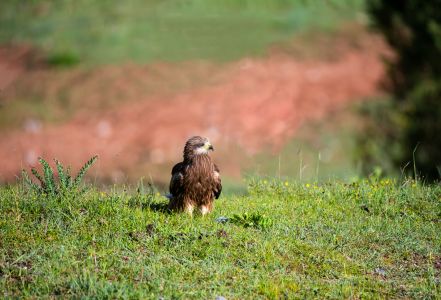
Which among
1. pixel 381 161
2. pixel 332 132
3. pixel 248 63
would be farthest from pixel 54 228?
pixel 248 63

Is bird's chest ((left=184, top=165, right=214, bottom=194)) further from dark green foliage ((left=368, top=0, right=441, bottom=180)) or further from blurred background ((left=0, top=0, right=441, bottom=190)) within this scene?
dark green foliage ((left=368, top=0, right=441, bottom=180))

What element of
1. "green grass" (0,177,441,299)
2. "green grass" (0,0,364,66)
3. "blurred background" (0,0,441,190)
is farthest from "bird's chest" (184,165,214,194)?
"green grass" (0,0,364,66)

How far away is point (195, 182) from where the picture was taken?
9.16m

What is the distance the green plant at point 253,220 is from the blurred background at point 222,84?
21.2ft

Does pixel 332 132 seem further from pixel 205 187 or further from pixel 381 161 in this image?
pixel 205 187

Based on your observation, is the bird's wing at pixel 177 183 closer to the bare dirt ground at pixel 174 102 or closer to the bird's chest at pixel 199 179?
the bird's chest at pixel 199 179

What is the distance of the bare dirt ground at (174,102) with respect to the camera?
18.6 metres

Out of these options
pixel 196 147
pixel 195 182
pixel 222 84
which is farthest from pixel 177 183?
pixel 222 84

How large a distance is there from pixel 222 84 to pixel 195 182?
1219 cm

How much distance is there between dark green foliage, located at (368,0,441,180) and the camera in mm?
14969

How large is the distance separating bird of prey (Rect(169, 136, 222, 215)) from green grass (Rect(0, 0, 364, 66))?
1292 centimetres

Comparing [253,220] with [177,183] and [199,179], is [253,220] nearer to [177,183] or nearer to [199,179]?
[199,179]

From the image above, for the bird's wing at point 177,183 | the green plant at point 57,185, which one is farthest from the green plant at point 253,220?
the green plant at point 57,185

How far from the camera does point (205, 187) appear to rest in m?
9.17
